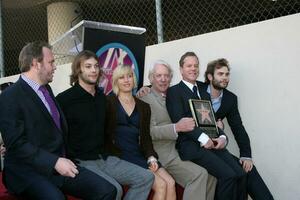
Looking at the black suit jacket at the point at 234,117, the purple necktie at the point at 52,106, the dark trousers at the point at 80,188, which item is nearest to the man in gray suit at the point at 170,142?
the black suit jacket at the point at 234,117

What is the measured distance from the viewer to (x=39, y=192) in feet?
9.80

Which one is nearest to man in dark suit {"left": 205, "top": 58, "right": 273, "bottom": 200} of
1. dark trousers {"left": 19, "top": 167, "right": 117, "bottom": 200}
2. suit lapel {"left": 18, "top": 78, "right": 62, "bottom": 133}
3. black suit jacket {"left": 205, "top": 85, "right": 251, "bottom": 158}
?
black suit jacket {"left": 205, "top": 85, "right": 251, "bottom": 158}

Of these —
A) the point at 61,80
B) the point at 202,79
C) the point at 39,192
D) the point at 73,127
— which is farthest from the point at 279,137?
the point at 61,80

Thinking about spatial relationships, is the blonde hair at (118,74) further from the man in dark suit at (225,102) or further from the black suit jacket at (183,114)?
the man in dark suit at (225,102)

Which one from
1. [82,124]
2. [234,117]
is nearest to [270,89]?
[234,117]

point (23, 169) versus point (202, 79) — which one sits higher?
point (202, 79)

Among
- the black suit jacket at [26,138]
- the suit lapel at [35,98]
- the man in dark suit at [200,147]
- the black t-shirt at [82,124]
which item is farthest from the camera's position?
the man in dark suit at [200,147]

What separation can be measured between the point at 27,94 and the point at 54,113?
0.85ft

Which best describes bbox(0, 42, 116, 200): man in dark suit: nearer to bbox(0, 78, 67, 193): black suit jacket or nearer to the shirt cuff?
bbox(0, 78, 67, 193): black suit jacket

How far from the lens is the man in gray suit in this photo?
12.3ft

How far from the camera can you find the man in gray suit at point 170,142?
3.76 metres

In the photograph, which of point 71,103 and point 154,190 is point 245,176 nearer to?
point 154,190

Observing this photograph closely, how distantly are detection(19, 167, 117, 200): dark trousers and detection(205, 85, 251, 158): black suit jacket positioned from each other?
164 centimetres

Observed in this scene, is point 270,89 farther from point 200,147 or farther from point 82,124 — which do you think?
point 82,124
